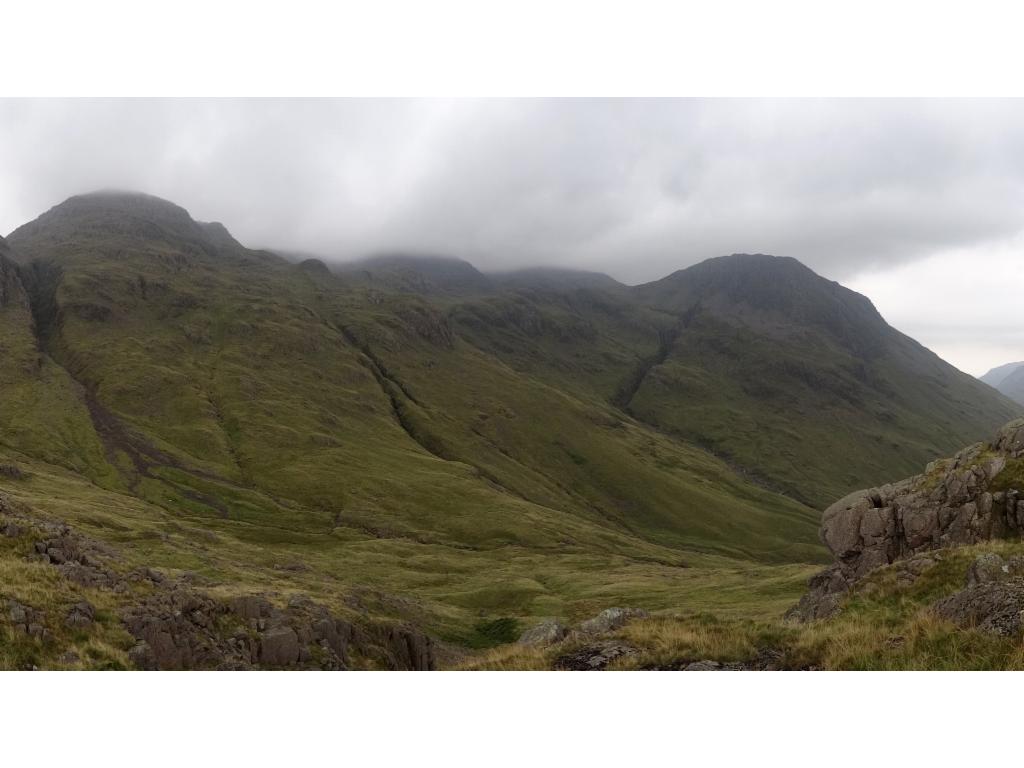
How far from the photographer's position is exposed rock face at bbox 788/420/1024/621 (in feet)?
90.8

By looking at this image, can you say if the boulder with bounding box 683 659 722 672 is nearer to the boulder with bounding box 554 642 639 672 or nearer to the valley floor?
the boulder with bounding box 554 642 639 672

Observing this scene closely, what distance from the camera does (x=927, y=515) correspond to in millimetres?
31328

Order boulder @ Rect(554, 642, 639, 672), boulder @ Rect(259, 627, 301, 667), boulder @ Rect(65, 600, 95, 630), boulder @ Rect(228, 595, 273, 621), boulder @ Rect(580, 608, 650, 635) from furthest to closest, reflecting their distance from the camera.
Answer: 1. boulder @ Rect(228, 595, 273, 621)
2. boulder @ Rect(259, 627, 301, 667)
3. boulder @ Rect(580, 608, 650, 635)
4. boulder @ Rect(65, 600, 95, 630)
5. boulder @ Rect(554, 642, 639, 672)

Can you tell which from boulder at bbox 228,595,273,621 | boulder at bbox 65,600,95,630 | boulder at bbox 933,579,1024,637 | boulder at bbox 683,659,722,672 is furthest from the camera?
boulder at bbox 228,595,273,621

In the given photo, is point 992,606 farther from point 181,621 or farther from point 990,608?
point 181,621

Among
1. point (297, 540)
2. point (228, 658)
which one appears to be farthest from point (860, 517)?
point (297, 540)

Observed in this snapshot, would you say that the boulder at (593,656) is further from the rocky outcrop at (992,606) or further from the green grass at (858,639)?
the rocky outcrop at (992,606)

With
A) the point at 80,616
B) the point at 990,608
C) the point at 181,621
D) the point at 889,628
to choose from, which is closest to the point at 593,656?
the point at 889,628

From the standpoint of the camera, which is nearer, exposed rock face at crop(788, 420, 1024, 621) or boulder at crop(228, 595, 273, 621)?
exposed rock face at crop(788, 420, 1024, 621)

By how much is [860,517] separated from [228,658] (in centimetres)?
3550

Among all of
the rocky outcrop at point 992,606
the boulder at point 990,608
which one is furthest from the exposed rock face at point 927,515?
the boulder at point 990,608

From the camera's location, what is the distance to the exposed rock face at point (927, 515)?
1090 inches

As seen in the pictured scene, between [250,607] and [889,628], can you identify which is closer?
[889,628]

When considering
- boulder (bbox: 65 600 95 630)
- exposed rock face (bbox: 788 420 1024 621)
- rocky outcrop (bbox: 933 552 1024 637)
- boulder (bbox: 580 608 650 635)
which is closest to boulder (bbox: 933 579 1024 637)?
rocky outcrop (bbox: 933 552 1024 637)
